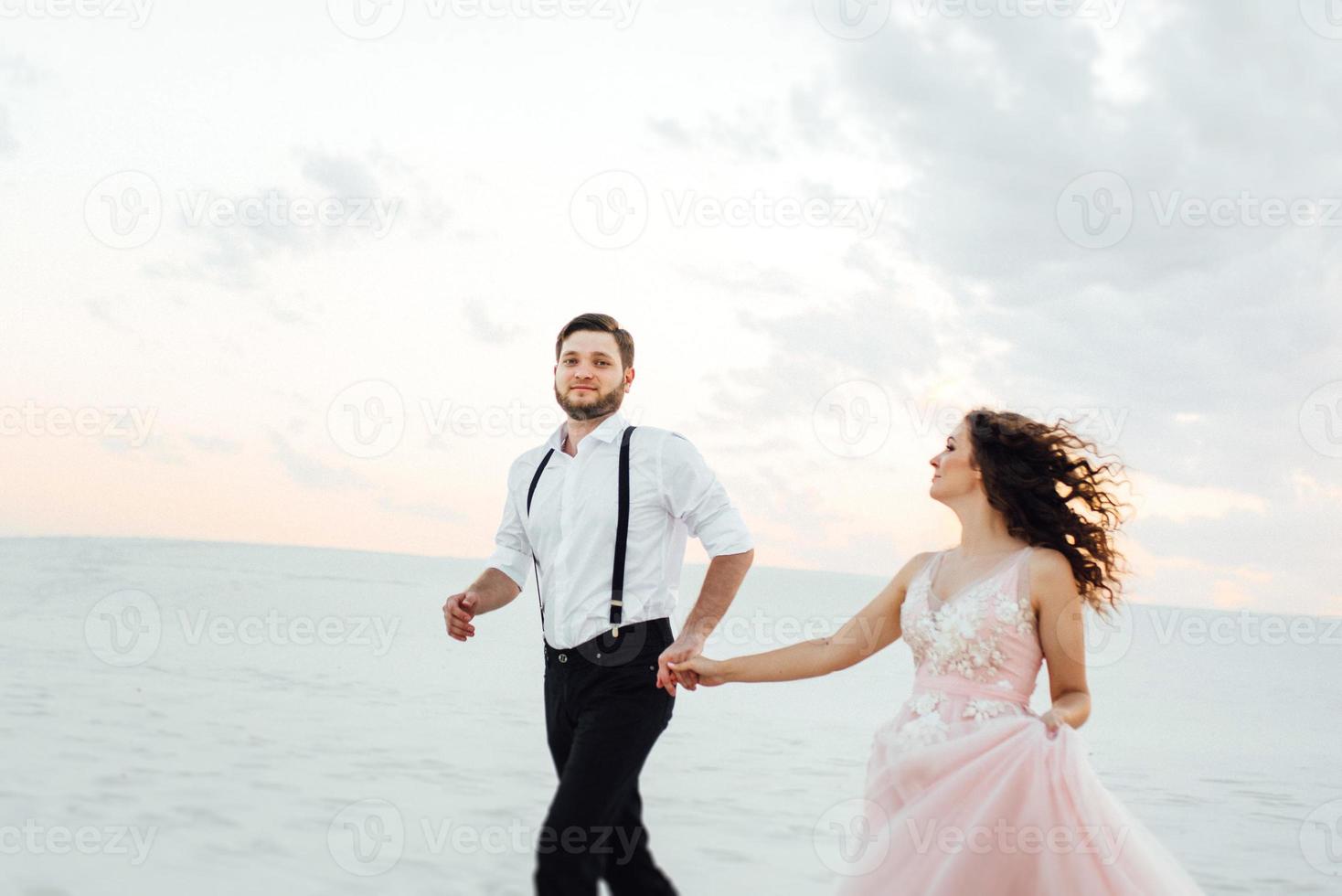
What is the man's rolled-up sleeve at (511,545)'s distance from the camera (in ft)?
Answer: 11.9

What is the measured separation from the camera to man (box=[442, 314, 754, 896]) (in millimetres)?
2898

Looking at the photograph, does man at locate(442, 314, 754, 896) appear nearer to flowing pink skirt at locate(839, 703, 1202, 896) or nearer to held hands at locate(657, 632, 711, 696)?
held hands at locate(657, 632, 711, 696)

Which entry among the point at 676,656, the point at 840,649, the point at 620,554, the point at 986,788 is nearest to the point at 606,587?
the point at 620,554

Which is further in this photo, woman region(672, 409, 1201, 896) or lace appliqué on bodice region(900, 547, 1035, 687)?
lace appliqué on bodice region(900, 547, 1035, 687)

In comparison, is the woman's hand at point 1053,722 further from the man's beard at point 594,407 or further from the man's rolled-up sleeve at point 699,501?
the man's beard at point 594,407

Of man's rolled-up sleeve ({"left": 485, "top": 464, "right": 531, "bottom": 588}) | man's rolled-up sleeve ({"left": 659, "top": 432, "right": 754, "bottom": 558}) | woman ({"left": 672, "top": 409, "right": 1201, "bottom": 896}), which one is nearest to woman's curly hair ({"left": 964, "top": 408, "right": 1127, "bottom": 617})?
woman ({"left": 672, "top": 409, "right": 1201, "bottom": 896})

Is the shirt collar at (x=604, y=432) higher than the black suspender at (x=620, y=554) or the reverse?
higher

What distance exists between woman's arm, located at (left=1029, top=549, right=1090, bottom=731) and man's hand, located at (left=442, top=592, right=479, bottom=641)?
159cm

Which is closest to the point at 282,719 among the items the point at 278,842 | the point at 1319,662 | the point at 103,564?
the point at 278,842

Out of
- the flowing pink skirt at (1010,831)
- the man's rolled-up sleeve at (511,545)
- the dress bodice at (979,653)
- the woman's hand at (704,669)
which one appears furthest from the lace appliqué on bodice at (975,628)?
the man's rolled-up sleeve at (511,545)

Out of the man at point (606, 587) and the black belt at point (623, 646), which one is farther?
the black belt at point (623, 646)

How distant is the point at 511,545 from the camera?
367 centimetres

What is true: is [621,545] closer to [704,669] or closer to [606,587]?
[606,587]

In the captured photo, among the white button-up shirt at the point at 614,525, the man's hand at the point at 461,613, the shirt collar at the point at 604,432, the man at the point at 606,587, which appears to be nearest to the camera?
the man at the point at 606,587
